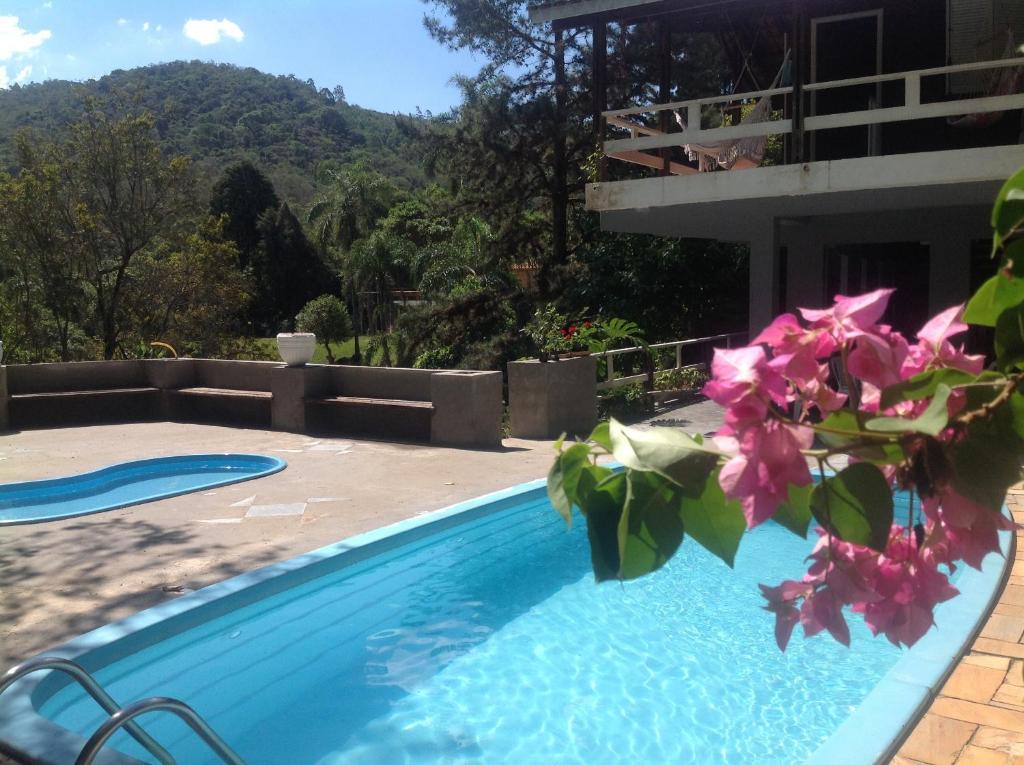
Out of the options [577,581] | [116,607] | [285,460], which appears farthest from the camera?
[285,460]

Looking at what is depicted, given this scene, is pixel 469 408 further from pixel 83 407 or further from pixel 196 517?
pixel 83 407

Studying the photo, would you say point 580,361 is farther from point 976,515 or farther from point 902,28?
point 976,515

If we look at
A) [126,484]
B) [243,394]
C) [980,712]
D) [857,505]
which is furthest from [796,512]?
[243,394]

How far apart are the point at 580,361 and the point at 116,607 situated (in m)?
6.70

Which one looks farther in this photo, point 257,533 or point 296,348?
point 296,348

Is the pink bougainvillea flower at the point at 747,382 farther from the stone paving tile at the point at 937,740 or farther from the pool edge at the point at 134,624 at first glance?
the stone paving tile at the point at 937,740

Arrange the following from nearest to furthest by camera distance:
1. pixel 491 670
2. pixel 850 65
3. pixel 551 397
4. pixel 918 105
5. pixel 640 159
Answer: pixel 491 670 < pixel 918 105 < pixel 551 397 < pixel 640 159 < pixel 850 65

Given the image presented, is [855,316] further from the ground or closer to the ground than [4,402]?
further from the ground

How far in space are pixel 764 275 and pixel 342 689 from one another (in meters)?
7.79

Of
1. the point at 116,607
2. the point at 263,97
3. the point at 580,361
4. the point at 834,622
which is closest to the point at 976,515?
the point at 834,622

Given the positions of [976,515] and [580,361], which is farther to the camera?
[580,361]

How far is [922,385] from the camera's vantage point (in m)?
0.63

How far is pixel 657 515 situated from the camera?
2.15 ft

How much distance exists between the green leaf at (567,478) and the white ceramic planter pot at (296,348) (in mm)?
10666
